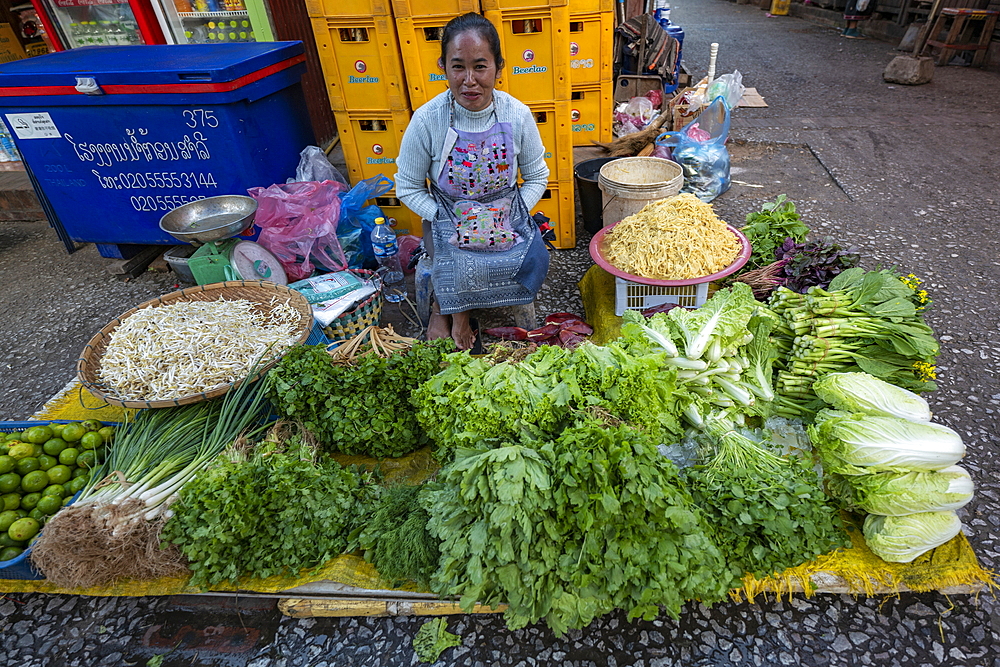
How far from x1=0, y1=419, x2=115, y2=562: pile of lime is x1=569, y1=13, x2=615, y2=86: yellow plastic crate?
465cm

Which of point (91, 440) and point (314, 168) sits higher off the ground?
point (314, 168)

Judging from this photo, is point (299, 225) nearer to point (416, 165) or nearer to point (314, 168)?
point (314, 168)

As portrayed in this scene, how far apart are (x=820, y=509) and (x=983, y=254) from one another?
3738 millimetres

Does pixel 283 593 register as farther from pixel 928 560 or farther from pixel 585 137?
pixel 585 137

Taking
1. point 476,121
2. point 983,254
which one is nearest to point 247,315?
point 476,121

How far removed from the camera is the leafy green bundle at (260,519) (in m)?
2.05

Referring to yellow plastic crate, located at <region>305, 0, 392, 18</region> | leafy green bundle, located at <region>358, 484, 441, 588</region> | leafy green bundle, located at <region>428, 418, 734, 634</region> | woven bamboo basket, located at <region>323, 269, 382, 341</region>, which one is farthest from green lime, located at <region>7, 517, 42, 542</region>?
yellow plastic crate, located at <region>305, 0, 392, 18</region>

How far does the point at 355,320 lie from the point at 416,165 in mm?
1117

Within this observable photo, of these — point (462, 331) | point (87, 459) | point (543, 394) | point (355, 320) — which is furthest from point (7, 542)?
point (462, 331)

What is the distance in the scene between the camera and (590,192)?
465cm

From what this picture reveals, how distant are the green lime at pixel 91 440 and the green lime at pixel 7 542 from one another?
17.3 inches

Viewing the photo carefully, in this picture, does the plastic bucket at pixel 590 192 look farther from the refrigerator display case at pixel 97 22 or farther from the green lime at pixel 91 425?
the refrigerator display case at pixel 97 22

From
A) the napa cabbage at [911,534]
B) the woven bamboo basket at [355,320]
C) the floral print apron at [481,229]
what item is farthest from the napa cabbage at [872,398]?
the woven bamboo basket at [355,320]

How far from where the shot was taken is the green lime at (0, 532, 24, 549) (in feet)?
7.00
